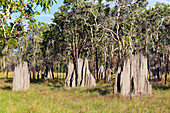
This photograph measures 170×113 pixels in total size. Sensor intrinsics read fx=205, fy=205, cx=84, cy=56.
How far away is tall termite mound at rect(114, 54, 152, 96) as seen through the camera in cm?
1644

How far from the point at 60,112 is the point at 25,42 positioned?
3762 centimetres

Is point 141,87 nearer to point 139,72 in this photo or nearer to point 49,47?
point 139,72

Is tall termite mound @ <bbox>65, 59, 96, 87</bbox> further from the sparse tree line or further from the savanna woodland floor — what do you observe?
the savanna woodland floor

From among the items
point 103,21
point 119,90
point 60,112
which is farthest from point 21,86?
point 103,21

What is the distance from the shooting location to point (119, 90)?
17.3 metres

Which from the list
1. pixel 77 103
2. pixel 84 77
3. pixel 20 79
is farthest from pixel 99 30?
pixel 77 103

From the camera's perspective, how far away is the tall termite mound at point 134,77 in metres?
16.4

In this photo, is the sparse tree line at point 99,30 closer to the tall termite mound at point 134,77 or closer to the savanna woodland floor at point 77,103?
the tall termite mound at point 134,77

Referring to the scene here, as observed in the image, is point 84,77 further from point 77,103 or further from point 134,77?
point 77,103

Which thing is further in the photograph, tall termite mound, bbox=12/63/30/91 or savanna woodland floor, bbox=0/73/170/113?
tall termite mound, bbox=12/63/30/91

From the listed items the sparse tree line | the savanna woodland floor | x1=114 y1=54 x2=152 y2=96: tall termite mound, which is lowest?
the savanna woodland floor

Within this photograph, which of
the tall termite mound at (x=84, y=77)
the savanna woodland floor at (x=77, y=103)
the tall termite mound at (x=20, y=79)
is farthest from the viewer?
the tall termite mound at (x=84, y=77)

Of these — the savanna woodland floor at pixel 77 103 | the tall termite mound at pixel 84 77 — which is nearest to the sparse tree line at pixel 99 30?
the tall termite mound at pixel 84 77

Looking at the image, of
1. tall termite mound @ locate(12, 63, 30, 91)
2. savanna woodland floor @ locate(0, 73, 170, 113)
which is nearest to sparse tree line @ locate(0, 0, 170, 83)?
tall termite mound @ locate(12, 63, 30, 91)
